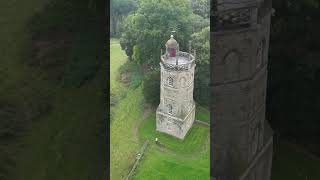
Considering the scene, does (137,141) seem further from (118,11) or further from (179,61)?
(118,11)

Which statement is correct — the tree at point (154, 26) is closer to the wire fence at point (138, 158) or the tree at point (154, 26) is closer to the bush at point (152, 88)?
the bush at point (152, 88)

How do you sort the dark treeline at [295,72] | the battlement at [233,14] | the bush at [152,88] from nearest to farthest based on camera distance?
the bush at [152,88]
the battlement at [233,14]
the dark treeline at [295,72]

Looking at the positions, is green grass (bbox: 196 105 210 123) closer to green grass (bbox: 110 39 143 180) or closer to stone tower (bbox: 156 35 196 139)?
stone tower (bbox: 156 35 196 139)

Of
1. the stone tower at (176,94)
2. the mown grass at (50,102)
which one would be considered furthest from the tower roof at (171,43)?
the mown grass at (50,102)

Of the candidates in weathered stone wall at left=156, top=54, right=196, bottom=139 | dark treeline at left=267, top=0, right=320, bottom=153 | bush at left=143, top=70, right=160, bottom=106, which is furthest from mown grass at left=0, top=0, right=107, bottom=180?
dark treeline at left=267, top=0, right=320, bottom=153

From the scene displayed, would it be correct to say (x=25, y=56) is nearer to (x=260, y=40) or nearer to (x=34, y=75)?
(x=34, y=75)
